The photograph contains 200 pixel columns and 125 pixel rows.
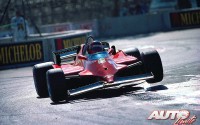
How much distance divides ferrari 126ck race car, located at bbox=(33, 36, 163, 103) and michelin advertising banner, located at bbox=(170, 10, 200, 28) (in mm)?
17121

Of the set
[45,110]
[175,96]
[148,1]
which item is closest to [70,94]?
[45,110]

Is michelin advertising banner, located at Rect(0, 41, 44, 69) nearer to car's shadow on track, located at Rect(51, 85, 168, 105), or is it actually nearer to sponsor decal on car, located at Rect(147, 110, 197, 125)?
car's shadow on track, located at Rect(51, 85, 168, 105)

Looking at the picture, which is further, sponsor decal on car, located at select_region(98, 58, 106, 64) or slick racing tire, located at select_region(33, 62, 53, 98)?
slick racing tire, located at select_region(33, 62, 53, 98)

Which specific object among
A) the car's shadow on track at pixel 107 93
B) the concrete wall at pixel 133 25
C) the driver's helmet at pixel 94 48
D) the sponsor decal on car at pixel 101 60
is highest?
the driver's helmet at pixel 94 48

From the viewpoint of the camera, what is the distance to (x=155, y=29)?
30188 mm

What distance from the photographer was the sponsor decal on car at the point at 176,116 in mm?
6521

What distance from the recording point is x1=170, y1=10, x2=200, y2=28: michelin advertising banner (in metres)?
27.6

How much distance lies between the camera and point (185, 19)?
92.5 feet

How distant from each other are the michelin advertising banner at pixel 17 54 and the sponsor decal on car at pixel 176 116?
40.7 ft

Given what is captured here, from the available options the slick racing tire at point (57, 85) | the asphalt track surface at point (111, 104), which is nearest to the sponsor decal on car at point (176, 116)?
the asphalt track surface at point (111, 104)

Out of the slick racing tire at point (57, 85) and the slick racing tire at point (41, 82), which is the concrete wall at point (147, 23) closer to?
the slick racing tire at point (41, 82)

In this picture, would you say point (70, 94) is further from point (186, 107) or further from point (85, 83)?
point (186, 107)

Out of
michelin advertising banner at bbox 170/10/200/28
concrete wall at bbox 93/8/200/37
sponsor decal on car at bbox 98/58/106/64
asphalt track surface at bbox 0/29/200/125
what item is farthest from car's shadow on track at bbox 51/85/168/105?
concrete wall at bbox 93/8/200/37

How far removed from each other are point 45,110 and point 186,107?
271cm
